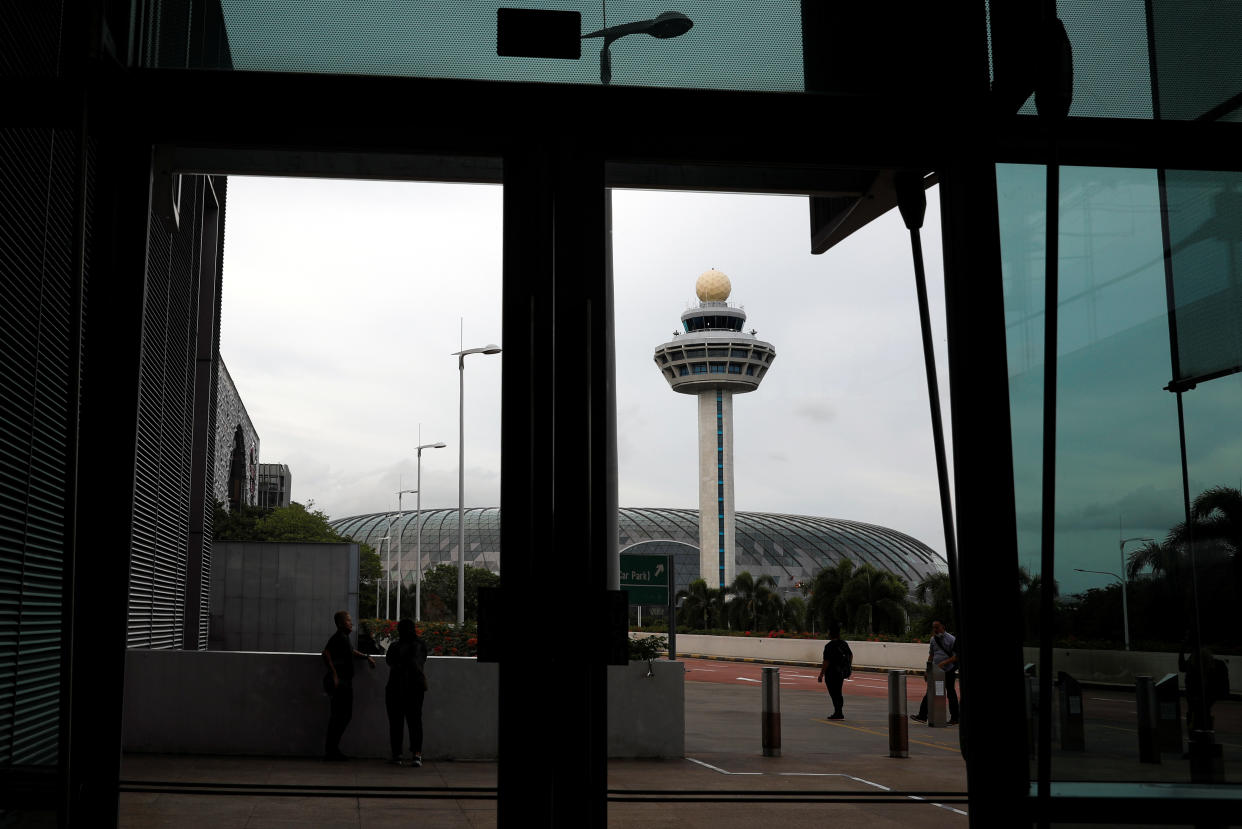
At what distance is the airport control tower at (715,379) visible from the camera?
89.4 meters

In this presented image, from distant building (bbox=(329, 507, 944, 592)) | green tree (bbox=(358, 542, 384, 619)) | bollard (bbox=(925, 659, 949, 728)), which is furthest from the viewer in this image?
distant building (bbox=(329, 507, 944, 592))

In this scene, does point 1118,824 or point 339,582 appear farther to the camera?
point 339,582

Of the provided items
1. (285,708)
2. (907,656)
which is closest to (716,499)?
(907,656)

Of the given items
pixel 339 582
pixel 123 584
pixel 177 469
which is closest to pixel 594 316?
pixel 123 584

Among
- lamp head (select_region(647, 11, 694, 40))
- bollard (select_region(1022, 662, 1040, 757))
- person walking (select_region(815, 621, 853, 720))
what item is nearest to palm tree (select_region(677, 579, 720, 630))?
person walking (select_region(815, 621, 853, 720))

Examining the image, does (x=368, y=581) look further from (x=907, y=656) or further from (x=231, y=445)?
(x=907, y=656)

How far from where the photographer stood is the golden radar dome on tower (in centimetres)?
9362

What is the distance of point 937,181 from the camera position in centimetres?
303

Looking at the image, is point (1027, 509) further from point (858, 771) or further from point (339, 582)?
point (339, 582)

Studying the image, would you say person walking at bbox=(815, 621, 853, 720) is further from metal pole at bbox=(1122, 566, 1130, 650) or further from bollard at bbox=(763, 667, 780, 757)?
metal pole at bbox=(1122, 566, 1130, 650)

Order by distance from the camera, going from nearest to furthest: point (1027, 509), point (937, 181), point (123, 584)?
1. point (123, 584)
2. point (1027, 509)
3. point (937, 181)

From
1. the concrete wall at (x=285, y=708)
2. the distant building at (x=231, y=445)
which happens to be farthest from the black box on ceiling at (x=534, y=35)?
the distant building at (x=231, y=445)

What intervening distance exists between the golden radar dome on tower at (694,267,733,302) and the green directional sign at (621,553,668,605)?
7936cm

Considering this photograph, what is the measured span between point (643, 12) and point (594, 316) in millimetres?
819
